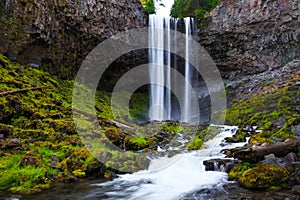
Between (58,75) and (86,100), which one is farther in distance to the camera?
(58,75)

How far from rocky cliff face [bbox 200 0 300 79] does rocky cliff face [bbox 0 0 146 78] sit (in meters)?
6.75

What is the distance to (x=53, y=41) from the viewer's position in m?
14.4

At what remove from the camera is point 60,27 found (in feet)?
48.6

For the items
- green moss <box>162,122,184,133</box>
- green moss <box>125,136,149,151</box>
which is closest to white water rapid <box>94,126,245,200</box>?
green moss <box>125,136,149,151</box>

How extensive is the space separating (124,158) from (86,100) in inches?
338

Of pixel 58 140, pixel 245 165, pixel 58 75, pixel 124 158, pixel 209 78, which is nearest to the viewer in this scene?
pixel 245 165

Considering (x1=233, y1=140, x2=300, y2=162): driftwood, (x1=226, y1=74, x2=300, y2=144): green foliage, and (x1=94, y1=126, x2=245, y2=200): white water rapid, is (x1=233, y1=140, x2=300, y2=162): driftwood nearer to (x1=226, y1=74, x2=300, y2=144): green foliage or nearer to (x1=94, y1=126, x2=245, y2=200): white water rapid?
(x1=94, y1=126, x2=245, y2=200): white water rapid

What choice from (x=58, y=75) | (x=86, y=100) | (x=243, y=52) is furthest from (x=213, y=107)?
(x=58, y=75)

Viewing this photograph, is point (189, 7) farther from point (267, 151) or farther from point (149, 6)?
point (267, 151)

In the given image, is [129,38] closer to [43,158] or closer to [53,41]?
[53,41]

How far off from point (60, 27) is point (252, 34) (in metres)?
15.4

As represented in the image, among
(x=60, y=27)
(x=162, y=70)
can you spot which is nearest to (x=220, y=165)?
(x=60, y=27)

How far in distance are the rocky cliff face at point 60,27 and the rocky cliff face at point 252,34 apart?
266 inches

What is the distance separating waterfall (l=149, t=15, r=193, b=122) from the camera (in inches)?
780
